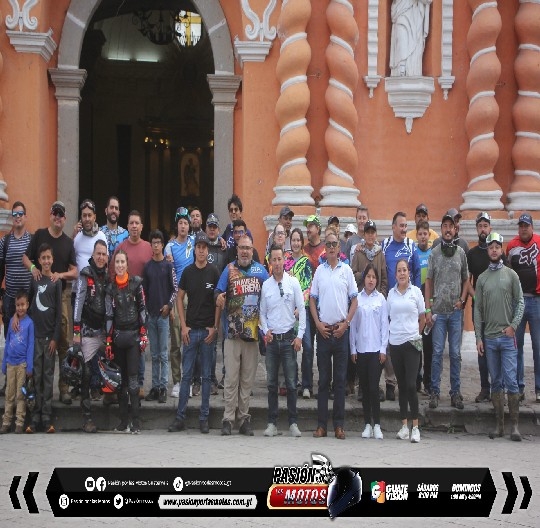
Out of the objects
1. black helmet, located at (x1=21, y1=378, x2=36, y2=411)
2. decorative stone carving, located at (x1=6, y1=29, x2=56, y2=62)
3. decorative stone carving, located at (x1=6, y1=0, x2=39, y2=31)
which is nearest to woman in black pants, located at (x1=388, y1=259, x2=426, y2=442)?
black helmet, located at (x1=21, y1=378, x2=36, y2=411)

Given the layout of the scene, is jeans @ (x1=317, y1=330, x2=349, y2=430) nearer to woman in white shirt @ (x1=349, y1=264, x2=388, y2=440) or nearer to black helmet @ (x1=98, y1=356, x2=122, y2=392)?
woman in white shirt @ (x1=349, y1=264, x2=388, y2=440)

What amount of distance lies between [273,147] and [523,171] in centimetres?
340

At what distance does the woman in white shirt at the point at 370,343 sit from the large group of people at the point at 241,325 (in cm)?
1

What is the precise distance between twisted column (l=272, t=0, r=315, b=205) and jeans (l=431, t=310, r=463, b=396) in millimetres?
3349

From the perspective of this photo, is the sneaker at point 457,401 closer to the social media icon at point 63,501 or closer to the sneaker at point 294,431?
the sneaker at point 294,431

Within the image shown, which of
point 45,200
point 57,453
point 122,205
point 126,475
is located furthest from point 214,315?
point 122,205

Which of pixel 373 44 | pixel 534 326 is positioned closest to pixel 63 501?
pixel 534 326

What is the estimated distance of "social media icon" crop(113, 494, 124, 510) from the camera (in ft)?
20.2

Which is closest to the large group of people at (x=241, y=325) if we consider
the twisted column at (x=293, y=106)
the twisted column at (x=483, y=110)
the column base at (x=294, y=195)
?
the column base at (x=294, y=195)

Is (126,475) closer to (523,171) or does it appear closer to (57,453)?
(57,453)

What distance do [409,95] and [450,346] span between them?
455cm

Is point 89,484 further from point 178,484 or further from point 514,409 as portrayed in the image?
point 514,409

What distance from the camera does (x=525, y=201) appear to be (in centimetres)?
1339

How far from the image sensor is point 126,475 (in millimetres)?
6457
